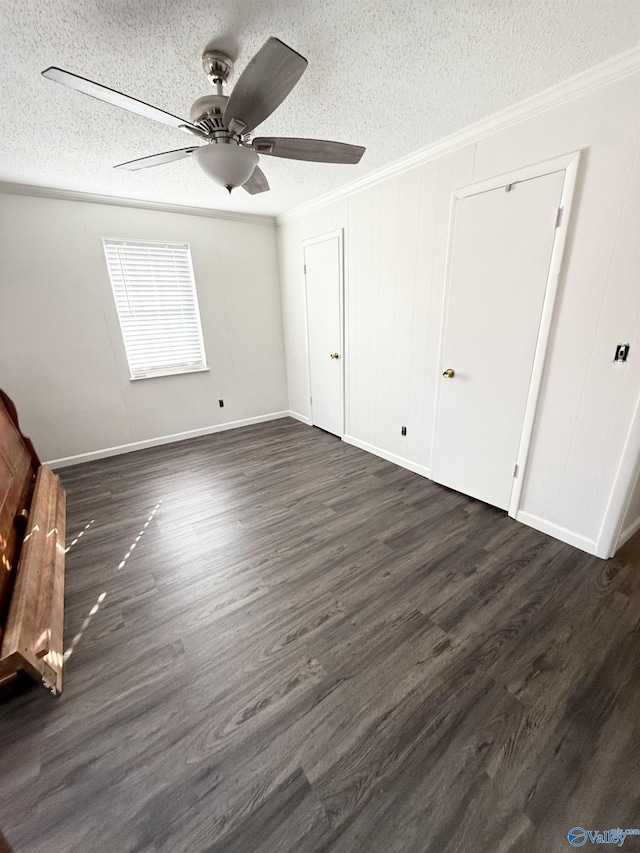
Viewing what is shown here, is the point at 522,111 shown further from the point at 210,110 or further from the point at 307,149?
the point at 210,110

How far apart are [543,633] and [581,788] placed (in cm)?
58

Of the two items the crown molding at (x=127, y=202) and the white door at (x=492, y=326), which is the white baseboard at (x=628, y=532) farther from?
the crown molding at (x=127, y=202)

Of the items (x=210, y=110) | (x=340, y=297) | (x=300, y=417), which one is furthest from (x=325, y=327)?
(x=210, y=110)

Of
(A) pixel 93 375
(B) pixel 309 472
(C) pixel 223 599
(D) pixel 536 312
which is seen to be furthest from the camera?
(A) pixel 93 375

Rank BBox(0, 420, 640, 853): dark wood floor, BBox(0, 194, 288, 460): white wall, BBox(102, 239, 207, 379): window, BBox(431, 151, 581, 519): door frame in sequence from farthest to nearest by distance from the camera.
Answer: BBox(102, 239, 207, 379): window → BBox(0, 194, 288, 460): white wall → BBox(431, 151, 581, 519): door frame → BBox(0, 420, 640, 853): dark wood floor

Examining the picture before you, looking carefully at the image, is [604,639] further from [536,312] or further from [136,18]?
[136,18]

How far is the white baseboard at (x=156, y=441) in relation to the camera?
3445mm

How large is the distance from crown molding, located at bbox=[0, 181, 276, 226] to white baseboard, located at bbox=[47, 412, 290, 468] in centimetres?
239

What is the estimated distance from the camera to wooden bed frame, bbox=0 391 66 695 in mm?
1344

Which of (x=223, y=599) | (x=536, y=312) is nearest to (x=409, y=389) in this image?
(x=536, y=312)

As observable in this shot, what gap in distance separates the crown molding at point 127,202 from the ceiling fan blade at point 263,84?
252 cm

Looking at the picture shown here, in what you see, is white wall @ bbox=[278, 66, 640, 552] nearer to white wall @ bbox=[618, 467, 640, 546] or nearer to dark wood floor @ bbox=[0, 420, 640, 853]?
white wall @ bbox=[618, 467, 640, 546]

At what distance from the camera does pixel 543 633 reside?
1572 millimetres

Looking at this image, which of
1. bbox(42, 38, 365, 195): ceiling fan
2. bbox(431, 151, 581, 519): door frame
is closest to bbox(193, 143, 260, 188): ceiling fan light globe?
bbox(42, 38, 365, 195): ceiling fan
